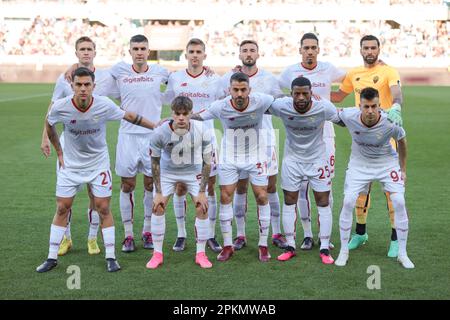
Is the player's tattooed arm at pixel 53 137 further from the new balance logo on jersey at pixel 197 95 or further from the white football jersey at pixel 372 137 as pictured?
the white football jersey at pixel 372 137

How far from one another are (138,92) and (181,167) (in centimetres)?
111

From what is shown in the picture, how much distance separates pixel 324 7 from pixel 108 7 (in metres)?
15.2

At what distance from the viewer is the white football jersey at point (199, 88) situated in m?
7.10

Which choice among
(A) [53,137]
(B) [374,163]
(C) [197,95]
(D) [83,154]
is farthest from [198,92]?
(B) [374,163]

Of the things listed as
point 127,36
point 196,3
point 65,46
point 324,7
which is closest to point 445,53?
point 324,7

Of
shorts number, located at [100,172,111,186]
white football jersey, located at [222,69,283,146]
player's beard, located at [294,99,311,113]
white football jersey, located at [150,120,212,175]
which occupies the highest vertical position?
white football jersey, located at [222,69,283,146]

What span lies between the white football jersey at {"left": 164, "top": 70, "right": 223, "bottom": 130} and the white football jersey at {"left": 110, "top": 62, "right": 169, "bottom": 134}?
0.22m

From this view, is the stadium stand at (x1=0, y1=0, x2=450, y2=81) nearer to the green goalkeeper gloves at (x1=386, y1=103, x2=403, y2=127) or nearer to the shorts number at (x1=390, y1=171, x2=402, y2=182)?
the shorts number at (x1=390, y1=171, x2=402, y2=182)

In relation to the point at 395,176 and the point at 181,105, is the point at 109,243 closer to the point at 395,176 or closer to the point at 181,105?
the point at 181,105

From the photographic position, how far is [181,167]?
6.46 metres

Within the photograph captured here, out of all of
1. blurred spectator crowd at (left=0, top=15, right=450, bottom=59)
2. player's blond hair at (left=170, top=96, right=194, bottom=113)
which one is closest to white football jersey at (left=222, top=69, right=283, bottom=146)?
player's blond hair at (left=170, top=96, right=194, bottom=113)

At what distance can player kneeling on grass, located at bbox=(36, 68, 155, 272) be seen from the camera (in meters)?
6.08

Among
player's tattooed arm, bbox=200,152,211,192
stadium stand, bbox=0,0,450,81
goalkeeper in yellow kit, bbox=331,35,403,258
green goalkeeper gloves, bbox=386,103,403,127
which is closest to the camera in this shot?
green goalkeeper gloves, bbox=386,103,403,127

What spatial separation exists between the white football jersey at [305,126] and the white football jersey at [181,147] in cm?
76
